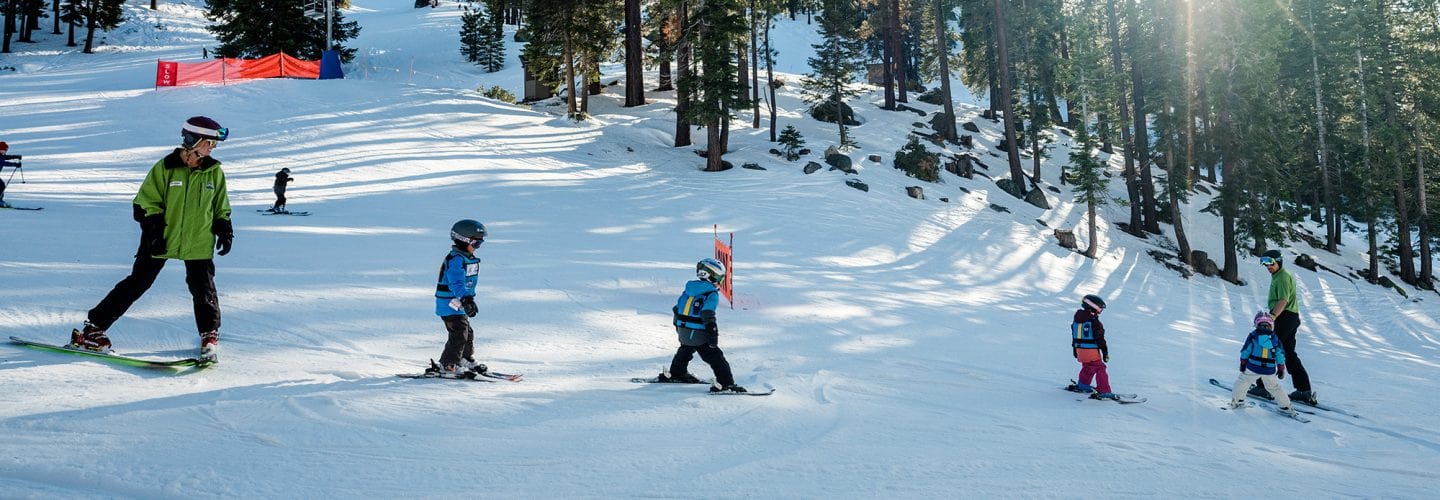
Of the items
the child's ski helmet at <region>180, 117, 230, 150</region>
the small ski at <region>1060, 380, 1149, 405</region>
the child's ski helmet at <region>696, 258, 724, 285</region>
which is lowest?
the small ski at <region>1060, 380, 1149, 405</region>

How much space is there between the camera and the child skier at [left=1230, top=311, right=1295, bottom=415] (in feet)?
28.1

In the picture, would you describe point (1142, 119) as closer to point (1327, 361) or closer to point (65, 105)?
point (1327, 361)

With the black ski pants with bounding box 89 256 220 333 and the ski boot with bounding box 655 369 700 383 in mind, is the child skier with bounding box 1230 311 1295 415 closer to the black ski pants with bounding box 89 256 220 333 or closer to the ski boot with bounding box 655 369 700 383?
the ski boot with bounding box 655 369 700 383

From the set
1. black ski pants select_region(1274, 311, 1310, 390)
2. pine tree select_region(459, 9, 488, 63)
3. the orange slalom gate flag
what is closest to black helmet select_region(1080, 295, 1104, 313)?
black ski pants select_region(1274, 311, 1310, 390)

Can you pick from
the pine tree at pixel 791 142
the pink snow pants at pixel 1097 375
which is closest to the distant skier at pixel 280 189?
the pink snow pants at pixel 1097 375

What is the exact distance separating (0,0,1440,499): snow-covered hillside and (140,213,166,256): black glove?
977 mm

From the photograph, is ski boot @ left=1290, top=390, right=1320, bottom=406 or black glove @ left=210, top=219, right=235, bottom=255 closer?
black glove @ left=210, top=219, right=235, bottom=255

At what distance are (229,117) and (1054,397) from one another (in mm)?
28103

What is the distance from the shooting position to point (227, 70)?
32.8 meters

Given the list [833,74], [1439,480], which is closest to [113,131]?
[833,74]

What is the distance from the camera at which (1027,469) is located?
5488 mm

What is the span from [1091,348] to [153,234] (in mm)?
9035

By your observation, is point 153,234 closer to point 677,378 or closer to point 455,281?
point 455,281

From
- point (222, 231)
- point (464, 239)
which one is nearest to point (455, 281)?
point (464, 239)
